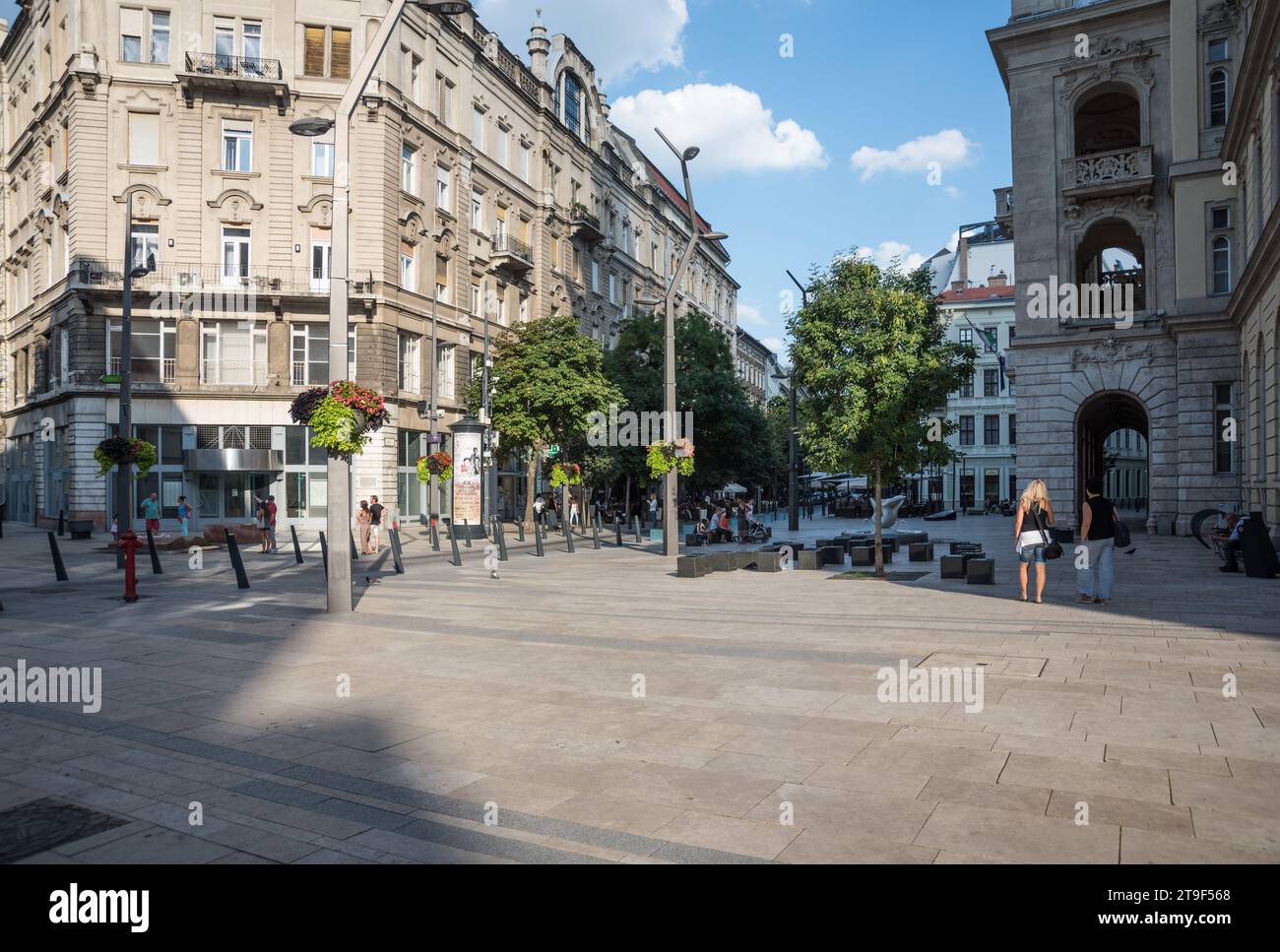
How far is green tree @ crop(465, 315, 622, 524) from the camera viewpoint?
35312mm

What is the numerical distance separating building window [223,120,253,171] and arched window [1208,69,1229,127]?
3317 cm

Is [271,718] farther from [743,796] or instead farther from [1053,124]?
[1053,124]

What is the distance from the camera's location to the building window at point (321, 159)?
120 feet

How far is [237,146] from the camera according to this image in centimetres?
3622

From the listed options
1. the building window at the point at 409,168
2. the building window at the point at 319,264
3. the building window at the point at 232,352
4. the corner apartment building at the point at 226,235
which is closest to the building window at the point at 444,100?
the corner apartment building at the point at 226,235

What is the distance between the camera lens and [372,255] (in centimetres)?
3622

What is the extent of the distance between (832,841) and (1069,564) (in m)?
17.3

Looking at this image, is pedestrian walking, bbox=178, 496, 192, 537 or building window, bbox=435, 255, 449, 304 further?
building window, bbox=435, 255, 449, 304

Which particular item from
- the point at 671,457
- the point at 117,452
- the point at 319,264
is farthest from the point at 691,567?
the point at 319,264

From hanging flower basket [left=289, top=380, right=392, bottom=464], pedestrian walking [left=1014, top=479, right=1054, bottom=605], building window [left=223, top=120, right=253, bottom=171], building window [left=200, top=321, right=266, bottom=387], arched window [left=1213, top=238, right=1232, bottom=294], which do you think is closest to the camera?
hanging flower basket [left=289, top=380, right=392, bottom=464]

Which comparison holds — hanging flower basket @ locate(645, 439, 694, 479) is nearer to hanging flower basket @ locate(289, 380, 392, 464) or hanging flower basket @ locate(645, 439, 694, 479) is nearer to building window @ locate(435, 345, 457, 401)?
hanging flower basket @ locate(289, 380, 392, 464)

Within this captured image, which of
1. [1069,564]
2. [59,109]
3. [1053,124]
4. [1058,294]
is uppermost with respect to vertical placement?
[59,109]

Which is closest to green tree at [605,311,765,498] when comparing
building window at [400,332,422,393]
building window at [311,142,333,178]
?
building window at [400,332,422,393]
